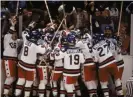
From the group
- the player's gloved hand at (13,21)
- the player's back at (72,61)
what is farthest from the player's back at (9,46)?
the player's back at (72,61)

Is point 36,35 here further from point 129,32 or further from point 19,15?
point 129,32

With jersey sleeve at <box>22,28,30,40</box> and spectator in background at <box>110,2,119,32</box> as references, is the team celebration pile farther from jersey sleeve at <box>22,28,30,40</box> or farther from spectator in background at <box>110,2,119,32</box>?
spectator in background at <box>110,2,119,32</box>

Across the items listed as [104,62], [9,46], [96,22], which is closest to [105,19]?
[96,22]

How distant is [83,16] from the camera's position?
6977 millimetres

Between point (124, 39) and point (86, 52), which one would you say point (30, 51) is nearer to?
point (86, 52)

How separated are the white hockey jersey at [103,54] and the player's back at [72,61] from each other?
0.92 feet

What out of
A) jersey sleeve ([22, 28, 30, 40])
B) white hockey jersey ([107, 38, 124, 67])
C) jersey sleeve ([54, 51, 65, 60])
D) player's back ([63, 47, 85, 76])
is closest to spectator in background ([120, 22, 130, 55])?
white hockey jersey ([107, 38, 124, 67])

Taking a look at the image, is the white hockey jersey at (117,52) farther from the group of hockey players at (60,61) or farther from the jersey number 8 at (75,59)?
the jersey number 8 at (75,59)

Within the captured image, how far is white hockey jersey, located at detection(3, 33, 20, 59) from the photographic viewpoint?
6.57 meters

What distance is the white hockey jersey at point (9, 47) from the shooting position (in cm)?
657

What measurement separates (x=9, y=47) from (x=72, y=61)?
1.06 m

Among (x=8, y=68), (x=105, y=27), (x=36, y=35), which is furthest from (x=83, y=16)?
(x=8, y=68)

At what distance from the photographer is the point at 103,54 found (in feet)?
20.9

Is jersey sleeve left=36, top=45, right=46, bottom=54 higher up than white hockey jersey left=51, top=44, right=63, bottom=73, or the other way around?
jersey sleeve left=36, top=45, right=46, bottom=54
